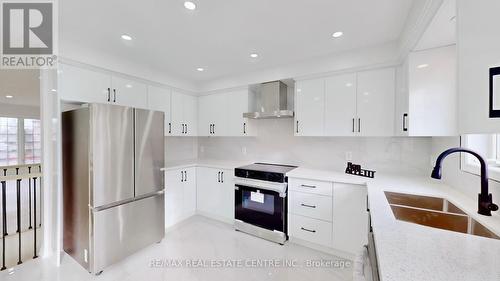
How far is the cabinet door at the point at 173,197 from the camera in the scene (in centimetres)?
274

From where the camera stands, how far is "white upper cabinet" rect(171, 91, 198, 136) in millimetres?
3168

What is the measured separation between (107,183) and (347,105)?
2.85 meters

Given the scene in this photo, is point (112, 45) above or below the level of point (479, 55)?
above

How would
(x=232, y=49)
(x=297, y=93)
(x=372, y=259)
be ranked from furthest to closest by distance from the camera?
(x=297, y=93), (x=232, y=49), (x=372, y=259)

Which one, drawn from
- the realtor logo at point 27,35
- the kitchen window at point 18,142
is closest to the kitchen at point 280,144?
the realtor logo at point 27,35

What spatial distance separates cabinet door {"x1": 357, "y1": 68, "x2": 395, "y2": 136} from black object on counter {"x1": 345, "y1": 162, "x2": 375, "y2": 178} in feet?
1.38

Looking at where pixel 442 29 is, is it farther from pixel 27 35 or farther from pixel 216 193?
pixel 27 35

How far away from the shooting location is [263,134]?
10.7 ft

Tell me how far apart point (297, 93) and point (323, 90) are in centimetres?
35

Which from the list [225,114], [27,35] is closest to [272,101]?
[225,114]

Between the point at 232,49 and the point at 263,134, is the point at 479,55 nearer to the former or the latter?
the point at 232,49

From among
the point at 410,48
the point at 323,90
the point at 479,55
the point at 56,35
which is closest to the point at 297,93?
the point at 323,90

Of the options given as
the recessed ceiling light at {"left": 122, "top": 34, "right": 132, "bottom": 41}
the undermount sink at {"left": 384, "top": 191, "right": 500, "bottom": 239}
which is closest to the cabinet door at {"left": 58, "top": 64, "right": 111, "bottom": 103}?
the recessed ceiling light at {"left": 122, "top": 34, "right": 132, "bottom": 41}

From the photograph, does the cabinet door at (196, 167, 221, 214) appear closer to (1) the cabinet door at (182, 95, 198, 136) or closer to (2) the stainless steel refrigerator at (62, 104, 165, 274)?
(1) the cabinet door at (182, 95, 198, 136)
